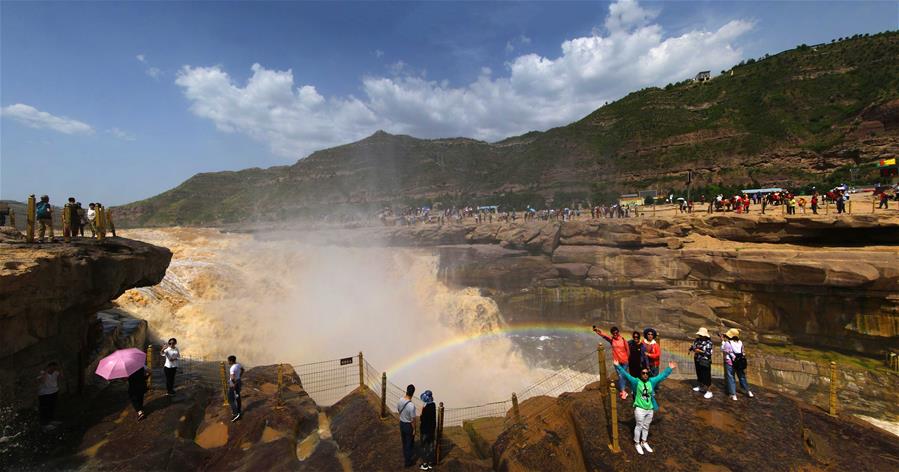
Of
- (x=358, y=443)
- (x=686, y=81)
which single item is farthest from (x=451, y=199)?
(x=358, y=443)

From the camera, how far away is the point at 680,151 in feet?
192

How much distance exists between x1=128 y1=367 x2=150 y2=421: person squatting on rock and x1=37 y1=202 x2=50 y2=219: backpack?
233 inches

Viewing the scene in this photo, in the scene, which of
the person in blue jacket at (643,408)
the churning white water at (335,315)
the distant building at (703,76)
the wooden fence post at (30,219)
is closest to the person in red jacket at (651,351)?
the person in blue jacket at (643,408)

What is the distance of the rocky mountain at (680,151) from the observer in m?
44.5

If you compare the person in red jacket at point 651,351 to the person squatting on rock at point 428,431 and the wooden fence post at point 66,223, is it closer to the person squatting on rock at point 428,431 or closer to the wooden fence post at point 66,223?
the person squatting on rock at point 428,431

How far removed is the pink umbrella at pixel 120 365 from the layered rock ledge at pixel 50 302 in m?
1.97

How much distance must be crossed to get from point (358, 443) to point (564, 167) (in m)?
73.8

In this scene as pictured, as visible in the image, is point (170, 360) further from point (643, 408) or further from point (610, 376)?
point (610, 376)

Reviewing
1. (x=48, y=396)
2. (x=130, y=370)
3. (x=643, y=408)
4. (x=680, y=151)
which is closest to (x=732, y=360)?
(x=643, y=408)

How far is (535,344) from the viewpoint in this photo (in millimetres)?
23156

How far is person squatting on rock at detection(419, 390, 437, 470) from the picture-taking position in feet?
22.2

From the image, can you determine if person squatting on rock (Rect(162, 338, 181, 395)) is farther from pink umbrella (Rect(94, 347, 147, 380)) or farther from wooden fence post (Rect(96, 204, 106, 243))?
wooden fence post (Rect(96, 204, 106, 243))

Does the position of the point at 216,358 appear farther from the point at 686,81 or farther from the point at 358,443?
the point at 686,81

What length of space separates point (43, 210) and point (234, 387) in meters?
7.70
